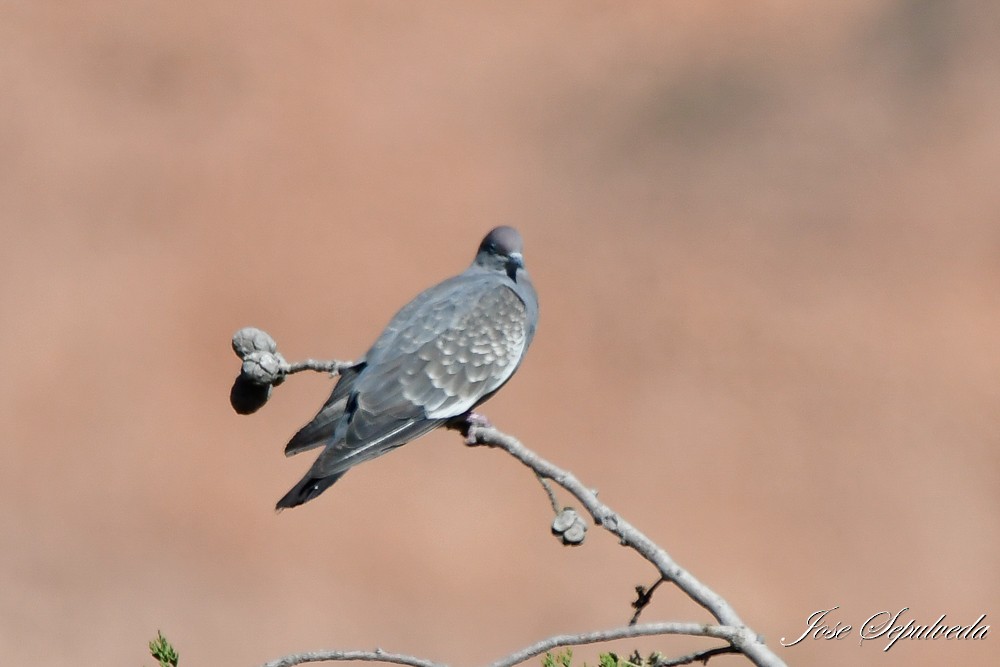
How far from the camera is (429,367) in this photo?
15.0 ft

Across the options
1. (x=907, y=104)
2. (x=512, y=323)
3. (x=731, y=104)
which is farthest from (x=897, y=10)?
(x=512, y=323)

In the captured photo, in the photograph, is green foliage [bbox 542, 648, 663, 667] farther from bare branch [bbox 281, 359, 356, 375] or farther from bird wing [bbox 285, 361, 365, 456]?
bird wing [bbox 285, 361, 365, 456]

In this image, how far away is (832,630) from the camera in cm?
359

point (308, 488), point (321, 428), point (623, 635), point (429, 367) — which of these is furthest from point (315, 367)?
point (623, 635)

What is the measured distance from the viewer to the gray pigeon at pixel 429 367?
13.9 ft

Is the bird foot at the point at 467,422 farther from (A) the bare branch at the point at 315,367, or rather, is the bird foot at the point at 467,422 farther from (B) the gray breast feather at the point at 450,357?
(A) the bare branch at the point at 315,367

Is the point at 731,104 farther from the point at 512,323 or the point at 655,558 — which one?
the point at 655,558

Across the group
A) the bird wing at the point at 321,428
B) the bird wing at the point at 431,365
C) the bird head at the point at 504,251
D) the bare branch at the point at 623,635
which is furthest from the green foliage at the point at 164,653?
the bird head at the point at 504,251

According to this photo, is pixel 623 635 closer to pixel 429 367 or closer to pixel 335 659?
pixel 335 659

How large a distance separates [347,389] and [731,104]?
535 inches

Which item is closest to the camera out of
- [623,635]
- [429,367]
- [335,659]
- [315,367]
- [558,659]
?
[623,635]

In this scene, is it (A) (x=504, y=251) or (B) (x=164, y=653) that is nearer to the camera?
(B) (x=164, y=653)

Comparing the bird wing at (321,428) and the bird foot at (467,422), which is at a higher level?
the bird foot at (467,422)

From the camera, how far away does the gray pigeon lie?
4230 mm
